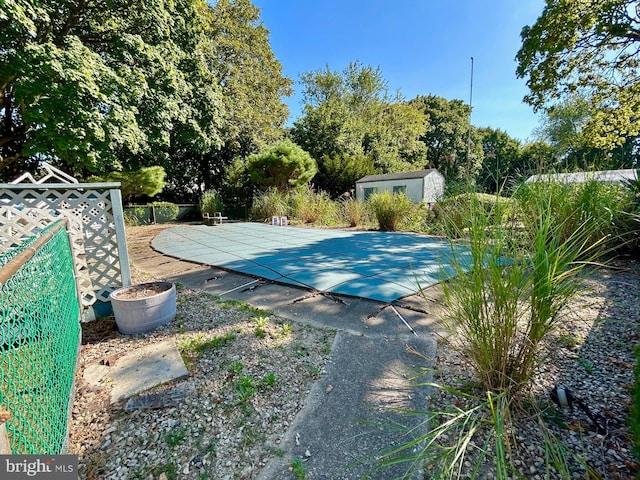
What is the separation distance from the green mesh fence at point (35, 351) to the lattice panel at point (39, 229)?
913mm

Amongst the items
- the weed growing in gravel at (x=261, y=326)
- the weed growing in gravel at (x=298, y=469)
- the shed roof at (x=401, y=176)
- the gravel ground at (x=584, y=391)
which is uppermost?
the shed roof at (x=401, y=176)

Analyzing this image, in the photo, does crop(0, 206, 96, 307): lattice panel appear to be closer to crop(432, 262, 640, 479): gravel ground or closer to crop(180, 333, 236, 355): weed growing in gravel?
crop(180, 333, 236, 355): weed growing in gravel

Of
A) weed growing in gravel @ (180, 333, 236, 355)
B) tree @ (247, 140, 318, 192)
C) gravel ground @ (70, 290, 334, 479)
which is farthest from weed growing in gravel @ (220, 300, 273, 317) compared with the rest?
Result: tree @ (247, 140, 318, 192)

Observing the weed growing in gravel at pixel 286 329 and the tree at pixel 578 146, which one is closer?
the weed growing in gravel at pixel 286 329

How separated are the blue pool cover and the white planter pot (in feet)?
4.27

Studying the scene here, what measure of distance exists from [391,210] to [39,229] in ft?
22.6

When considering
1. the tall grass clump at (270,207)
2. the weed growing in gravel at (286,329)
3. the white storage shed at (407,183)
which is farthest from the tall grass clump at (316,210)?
the weed growing in gravel at (286,329)

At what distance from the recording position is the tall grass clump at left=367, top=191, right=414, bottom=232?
7.59 meters

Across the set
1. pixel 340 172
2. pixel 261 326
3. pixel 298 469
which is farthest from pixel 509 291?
pixel 340 172

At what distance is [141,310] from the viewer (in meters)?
2.23

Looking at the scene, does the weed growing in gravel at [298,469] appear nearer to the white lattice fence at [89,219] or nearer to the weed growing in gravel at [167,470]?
the weed growing in gravel at [167,470]

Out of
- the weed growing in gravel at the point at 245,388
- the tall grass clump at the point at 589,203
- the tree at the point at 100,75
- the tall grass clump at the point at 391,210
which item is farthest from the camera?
the tall grass clump at the point at 391,210

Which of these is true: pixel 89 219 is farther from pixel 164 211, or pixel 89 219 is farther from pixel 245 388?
pixel 164 211

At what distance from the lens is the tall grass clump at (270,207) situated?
420 inches
